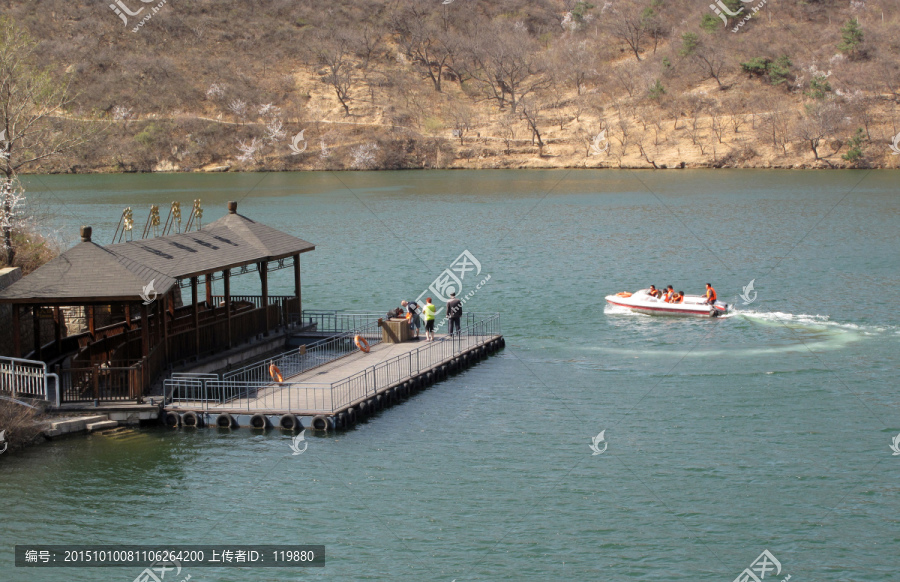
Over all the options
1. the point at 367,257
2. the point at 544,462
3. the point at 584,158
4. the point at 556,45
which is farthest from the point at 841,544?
the point at 556,45

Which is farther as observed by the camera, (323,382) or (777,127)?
(777,127)

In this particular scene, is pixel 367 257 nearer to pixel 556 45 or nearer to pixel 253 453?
pixel 253 453

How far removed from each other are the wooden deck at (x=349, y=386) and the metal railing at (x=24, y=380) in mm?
3385

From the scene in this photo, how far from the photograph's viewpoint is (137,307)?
36.0 meters

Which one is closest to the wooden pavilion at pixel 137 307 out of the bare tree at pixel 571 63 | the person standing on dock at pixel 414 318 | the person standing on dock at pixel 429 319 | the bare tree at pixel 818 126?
the person standing on dock at pixel 414 318

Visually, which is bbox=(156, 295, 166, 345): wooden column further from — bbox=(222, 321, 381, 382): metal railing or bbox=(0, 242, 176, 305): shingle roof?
bbox=(222, 321, 381, 382): metal railing

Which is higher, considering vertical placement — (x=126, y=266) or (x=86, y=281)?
(x=126, y=266)

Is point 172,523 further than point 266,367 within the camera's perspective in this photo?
No

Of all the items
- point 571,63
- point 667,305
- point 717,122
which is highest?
point 571,63

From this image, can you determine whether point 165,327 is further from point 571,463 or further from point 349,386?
point 571,463

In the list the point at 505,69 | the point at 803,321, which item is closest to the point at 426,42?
the point at 505,69

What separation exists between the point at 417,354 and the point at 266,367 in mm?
4989

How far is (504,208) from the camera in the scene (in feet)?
313

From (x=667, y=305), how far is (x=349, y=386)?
68.3ft
